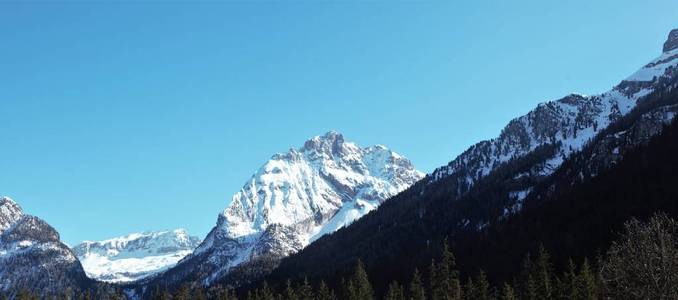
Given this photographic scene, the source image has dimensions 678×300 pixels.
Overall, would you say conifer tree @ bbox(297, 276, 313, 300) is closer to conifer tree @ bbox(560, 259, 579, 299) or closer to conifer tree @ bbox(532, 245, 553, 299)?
conifer tree @ bbox(532, 245, 553, 299)

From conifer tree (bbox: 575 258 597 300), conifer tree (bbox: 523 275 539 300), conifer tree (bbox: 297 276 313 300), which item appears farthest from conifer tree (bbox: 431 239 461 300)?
conifer tree (bbox: 297 276 313 300)

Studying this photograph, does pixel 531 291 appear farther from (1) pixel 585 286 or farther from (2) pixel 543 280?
(1) pixel 585 286

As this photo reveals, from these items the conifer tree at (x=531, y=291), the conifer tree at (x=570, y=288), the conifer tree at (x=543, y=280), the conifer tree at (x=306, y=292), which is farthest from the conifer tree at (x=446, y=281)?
the conifer tree at (x=306, y=292)

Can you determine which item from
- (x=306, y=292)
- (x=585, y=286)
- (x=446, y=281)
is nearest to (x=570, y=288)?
(x=585, y=286)

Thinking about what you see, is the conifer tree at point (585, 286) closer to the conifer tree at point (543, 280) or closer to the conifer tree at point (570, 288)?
the conifer tree at point (570, 288)

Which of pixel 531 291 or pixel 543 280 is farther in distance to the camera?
pixel 543 280

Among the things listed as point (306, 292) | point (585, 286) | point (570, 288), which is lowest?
point (585, 286)

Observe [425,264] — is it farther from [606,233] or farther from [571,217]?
[606,233]

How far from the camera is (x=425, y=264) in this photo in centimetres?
19850

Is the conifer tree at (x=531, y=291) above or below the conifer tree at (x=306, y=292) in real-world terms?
below

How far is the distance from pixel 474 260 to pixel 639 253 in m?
151

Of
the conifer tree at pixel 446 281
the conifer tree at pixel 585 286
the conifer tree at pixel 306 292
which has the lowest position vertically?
the conifer tree at pixel 585 286

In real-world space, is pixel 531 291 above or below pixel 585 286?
above

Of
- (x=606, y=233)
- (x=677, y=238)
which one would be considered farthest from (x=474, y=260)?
(x=677, y=238)
